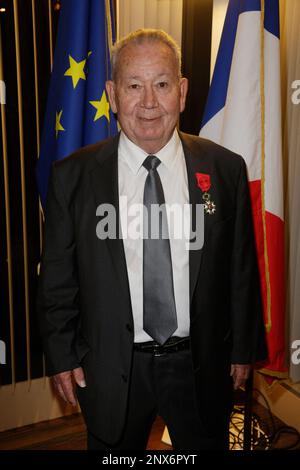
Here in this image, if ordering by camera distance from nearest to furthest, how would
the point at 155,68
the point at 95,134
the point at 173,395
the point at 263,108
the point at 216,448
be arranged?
the point at 155,68 → the point at 173,395 → the point at 216,448 → the point at 263,108 → the point at 95,134

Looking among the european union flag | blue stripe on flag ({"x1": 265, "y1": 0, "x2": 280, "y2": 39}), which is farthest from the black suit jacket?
blue stripe on flag ({"x1": 265, "y1": 0, "x2": 280, "y2": 39})

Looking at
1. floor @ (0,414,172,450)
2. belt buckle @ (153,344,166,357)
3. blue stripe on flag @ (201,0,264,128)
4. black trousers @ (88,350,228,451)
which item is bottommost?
floor @ (0,414,172,450)

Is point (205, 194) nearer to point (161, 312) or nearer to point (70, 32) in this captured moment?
point (161, 312)

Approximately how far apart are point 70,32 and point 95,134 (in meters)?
0.46

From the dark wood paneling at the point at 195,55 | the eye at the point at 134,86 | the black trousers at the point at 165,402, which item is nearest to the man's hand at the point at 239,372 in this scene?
the black trousers at the point at 165,402

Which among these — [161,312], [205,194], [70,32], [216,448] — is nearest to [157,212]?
[205,194]

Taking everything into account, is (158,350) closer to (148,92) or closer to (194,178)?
(194,178)

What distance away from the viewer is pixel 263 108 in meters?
1.94

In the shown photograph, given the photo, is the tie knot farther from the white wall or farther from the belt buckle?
the white wall

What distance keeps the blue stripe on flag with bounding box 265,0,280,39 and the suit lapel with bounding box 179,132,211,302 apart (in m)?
0.75

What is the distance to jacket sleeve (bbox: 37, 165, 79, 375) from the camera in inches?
57.0

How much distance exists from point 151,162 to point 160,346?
60cm

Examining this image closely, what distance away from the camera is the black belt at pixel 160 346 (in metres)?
1.47

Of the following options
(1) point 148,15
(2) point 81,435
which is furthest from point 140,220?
(2) point 81,435
